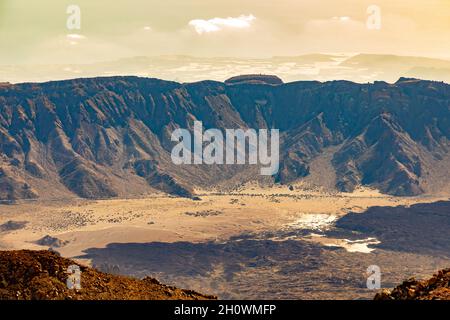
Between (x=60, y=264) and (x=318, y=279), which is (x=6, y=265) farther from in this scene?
(x=318, y=279)

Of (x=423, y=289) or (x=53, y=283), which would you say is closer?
(x=423, y=289)

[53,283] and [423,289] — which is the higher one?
[53,283]

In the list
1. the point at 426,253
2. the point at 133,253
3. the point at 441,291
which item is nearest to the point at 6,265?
the point at 441,291

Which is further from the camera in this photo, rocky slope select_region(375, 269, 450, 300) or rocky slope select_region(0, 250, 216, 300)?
rocky slope select_region(0, 250, 216, 300)
